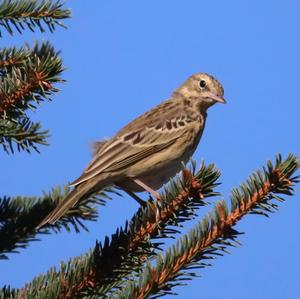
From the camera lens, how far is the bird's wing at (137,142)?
6379mm

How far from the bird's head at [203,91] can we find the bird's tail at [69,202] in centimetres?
267

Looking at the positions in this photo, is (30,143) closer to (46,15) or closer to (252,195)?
(46,15)

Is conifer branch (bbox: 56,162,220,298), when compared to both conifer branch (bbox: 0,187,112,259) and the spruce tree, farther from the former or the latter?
conifer branch (bbox: 0,187,112,259)

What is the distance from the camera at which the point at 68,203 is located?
16.2 feet

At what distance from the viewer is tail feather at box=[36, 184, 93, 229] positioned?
471cm

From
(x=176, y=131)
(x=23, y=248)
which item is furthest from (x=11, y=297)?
(x=176, y=131)

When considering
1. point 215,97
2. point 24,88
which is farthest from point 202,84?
point 24,88

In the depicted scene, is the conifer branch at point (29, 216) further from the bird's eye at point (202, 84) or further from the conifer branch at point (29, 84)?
the bird's eye at point (202, 84)

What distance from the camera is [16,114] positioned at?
4473 mm

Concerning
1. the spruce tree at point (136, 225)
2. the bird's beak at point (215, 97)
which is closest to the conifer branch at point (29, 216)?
the spruce tree at point (136, 225)

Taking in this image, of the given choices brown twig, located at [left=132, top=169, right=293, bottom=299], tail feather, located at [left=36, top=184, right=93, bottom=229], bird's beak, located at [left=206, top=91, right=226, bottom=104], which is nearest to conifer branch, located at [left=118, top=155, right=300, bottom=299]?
brown twig, located at [left=132, top=169, right=293, bottom=299]

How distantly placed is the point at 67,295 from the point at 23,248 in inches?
45.6

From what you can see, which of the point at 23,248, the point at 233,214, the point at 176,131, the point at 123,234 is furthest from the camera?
the point at 176,131

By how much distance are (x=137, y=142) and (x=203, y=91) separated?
4.81ft
